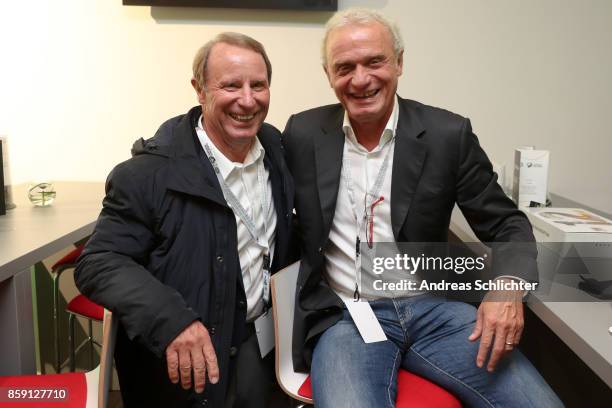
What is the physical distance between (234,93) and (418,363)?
0.89 meters

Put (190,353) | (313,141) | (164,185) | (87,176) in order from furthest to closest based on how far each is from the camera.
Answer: (87,176)
(313,141)
(164,185)
(190,353)

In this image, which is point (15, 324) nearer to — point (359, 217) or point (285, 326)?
point (285, 326)

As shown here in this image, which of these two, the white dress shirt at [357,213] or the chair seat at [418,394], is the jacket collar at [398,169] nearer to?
the white dress shirt at [357,213]

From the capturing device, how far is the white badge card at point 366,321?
1.43 meters

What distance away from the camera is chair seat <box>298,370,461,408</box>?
1.30 meters

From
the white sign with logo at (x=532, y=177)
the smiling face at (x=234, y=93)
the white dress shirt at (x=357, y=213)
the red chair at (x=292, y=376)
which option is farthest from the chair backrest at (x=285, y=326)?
the white sign with logo at (x=532, y=177)

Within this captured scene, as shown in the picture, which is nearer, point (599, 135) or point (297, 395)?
point (297, 395)

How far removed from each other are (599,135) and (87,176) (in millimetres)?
2481

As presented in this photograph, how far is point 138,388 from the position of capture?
4.67 ft

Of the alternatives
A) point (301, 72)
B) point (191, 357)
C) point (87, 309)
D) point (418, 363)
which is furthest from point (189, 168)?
point (301, 72)

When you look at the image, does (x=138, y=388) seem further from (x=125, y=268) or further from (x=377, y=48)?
(x=377, y=48)

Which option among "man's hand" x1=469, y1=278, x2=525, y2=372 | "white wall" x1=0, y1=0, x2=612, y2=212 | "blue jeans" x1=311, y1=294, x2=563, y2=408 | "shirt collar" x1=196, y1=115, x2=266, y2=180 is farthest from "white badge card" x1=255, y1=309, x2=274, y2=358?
"white wall" x1=0, y1=0, x2=612, y2=212

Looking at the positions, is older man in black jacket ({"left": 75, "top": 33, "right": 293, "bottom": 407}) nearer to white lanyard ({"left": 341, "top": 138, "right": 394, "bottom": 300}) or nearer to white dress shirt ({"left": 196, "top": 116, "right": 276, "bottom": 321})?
white dress shirt ({"left": 196, "top": 116, "right": 276, "bottom": 321})

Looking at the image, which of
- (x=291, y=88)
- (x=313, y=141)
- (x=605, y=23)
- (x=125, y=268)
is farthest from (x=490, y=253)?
(x=605, y=23)
